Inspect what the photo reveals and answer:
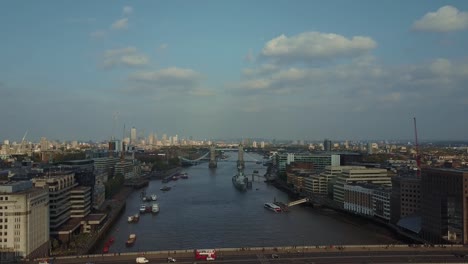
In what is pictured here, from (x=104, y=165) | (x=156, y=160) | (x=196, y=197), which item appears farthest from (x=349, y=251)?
(x=156, y=160)

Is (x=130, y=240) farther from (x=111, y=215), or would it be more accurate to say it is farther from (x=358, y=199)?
(x=358, y=199)

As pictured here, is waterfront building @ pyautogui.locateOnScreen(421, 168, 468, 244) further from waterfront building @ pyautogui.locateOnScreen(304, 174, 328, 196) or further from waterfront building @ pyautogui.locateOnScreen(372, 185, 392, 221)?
waterfront building @ pyautogui.locateOnScreen(304, 174, 328, 196)

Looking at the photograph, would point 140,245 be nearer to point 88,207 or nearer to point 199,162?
point 88,207

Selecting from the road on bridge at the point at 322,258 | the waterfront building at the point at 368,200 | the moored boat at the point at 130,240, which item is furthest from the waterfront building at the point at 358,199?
the moored boat at the point at 130,240

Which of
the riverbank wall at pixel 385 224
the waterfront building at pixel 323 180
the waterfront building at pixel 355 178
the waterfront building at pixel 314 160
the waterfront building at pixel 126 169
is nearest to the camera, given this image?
the riverbank wall at pixel 385 224

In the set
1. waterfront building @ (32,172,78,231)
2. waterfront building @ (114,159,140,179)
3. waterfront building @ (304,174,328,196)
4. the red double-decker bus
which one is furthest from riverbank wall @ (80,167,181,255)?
waterfront building @ (304,174,328,196)

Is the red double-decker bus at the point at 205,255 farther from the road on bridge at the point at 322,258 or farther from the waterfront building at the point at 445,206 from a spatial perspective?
the waterfront building at the point at 445,206
